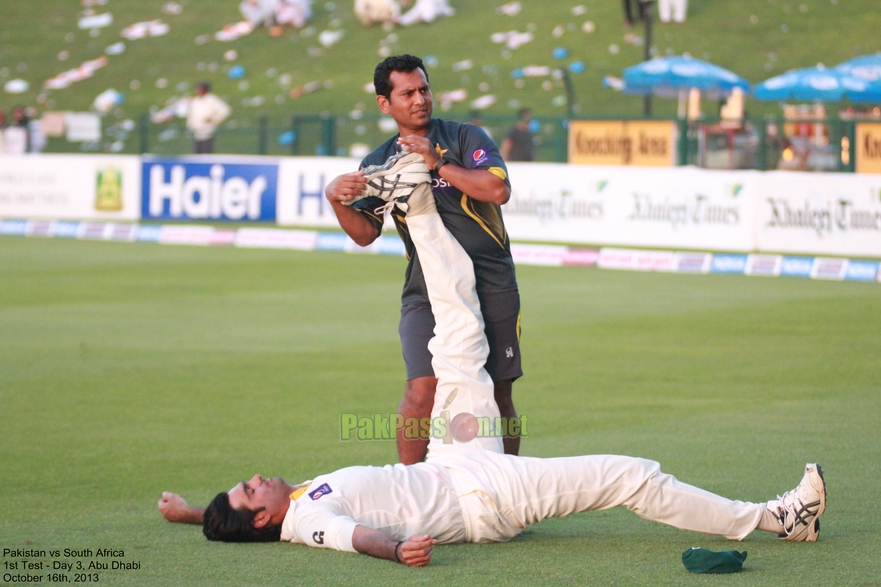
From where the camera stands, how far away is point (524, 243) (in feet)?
70.2

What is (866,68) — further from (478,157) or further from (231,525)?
(231,525)

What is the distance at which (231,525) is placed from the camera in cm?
556

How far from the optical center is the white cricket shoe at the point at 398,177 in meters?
5.95

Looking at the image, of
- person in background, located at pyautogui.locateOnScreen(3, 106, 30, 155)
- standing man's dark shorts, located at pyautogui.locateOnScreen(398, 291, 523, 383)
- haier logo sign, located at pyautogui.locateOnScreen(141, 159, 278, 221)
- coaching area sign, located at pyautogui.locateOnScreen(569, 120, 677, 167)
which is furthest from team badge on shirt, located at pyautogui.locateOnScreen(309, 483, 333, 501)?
person in background, located at pyautogui.locateOnScreen(3, 106, 30, 155)

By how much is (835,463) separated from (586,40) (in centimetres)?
3723

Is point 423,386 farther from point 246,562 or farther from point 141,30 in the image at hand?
point 141,30

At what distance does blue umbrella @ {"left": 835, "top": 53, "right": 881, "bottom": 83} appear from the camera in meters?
27.6

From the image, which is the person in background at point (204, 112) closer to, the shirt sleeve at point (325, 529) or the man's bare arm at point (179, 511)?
the man's bare arm at point (179, 511)

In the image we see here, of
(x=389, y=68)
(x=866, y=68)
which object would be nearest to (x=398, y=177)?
(x=389, y=68)

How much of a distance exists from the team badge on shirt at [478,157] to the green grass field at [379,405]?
1.73 meters

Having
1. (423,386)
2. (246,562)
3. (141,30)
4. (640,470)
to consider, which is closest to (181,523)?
(246,562)

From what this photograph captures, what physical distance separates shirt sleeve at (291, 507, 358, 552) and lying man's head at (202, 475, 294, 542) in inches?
4.9

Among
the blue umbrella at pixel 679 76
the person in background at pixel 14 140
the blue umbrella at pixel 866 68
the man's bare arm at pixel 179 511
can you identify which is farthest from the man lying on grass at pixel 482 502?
the person in background at pixel 14 140

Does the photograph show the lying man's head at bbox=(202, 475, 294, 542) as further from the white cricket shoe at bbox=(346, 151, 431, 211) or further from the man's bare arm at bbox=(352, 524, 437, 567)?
the white cricket shoe at bbox=(346, 151, 431, 211)
